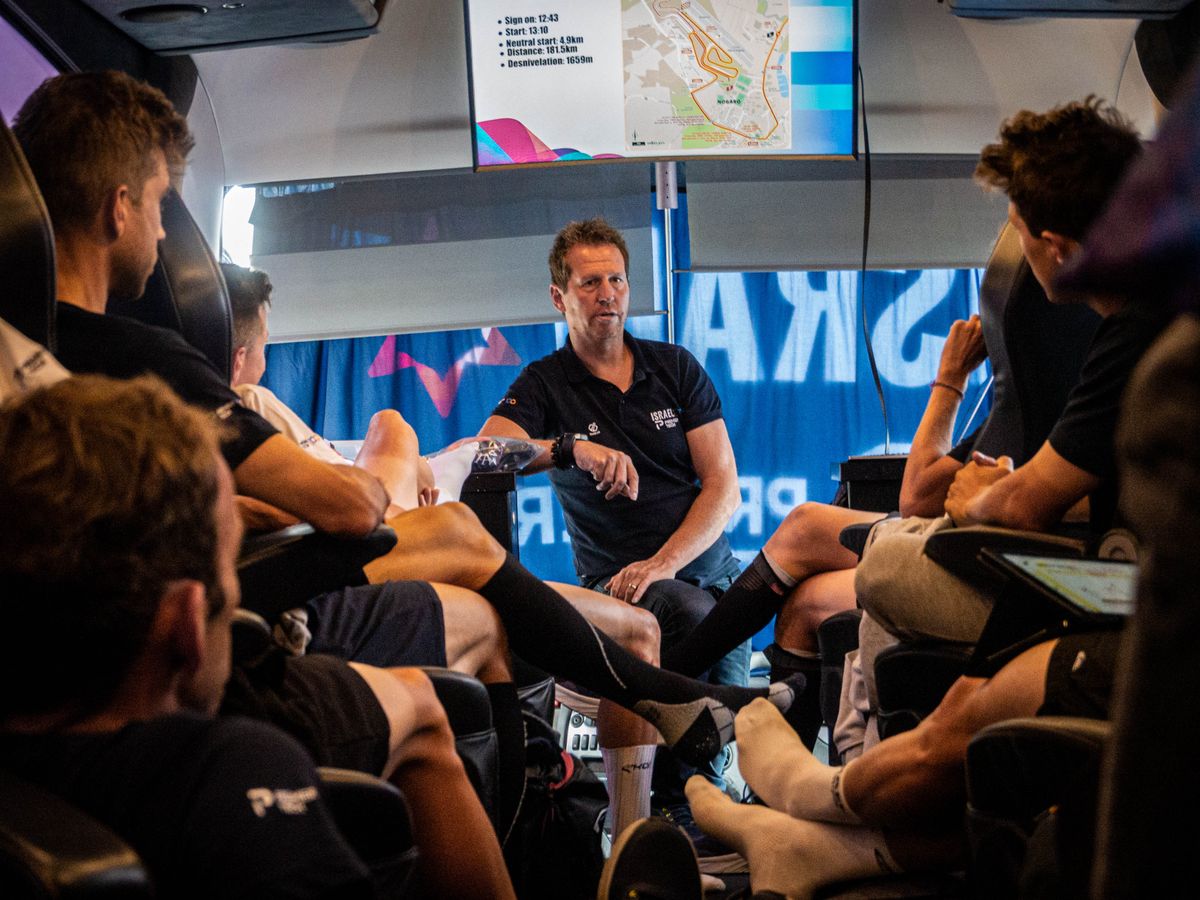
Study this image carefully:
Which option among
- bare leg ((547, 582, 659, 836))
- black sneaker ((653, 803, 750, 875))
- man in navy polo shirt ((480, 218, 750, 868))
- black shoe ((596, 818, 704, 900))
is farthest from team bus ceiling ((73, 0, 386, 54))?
black shoe ((596, 818, 704, 900))

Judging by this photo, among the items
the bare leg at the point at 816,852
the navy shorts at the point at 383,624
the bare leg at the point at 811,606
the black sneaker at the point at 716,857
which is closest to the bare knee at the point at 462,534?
the navy shorts at the point at 383,624

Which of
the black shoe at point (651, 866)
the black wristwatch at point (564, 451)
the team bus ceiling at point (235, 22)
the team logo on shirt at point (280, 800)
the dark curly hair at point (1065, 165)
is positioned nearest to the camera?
the team logo on shirt at point (280, 800)

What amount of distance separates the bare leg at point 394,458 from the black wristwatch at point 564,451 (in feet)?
1.68

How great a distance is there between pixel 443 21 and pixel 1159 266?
3.86 metres

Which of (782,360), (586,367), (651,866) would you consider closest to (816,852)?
(651,866)

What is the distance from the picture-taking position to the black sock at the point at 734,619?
2459 mm

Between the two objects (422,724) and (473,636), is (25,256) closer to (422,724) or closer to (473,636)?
(422,724)

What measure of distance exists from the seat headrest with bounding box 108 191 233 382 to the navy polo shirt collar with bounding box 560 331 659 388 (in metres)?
1.30

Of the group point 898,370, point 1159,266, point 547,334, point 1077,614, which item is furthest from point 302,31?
point 1159,266

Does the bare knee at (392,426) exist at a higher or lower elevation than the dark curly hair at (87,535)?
lower

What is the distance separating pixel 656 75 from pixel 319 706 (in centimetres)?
304

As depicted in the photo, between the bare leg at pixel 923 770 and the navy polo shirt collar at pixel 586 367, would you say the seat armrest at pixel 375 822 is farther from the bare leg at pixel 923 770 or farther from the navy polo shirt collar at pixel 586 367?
the navy polo shirt collar at pixel 586 367

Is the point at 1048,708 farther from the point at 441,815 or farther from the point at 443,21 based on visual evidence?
the point at 443,21

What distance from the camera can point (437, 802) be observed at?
132 centimetres
